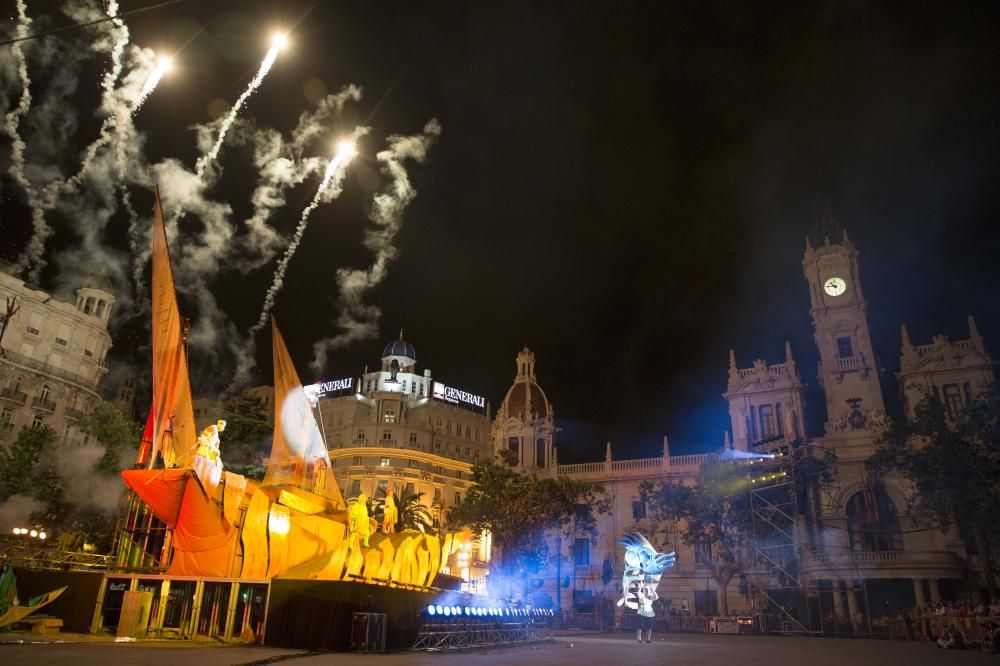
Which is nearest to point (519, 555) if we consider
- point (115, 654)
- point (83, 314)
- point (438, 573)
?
point (438, 573)

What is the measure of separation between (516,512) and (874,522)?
2291cm

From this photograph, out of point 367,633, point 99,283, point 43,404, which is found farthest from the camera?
point 99,283

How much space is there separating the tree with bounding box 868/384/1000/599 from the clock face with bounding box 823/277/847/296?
16.9 meters

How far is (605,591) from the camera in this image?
51.5 m

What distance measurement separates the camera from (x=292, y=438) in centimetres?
2444

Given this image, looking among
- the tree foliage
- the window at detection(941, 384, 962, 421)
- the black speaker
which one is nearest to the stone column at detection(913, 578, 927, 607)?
the window at detection(941, 384, 962, 421)

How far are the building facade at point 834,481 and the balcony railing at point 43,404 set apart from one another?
4011 cm

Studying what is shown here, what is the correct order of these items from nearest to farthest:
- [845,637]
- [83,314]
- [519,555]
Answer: [845,637] → [519,555] → [83,314]

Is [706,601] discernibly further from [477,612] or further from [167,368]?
[167,368]

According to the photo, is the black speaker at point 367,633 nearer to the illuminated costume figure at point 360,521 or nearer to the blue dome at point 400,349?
the illuminated costume figure at point 360,521

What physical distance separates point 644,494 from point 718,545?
5987mm

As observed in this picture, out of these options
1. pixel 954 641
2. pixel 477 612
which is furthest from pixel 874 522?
pixel 477 612

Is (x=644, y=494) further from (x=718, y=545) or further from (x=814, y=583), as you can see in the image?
(x=814, y=583)

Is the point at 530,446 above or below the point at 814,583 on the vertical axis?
above
